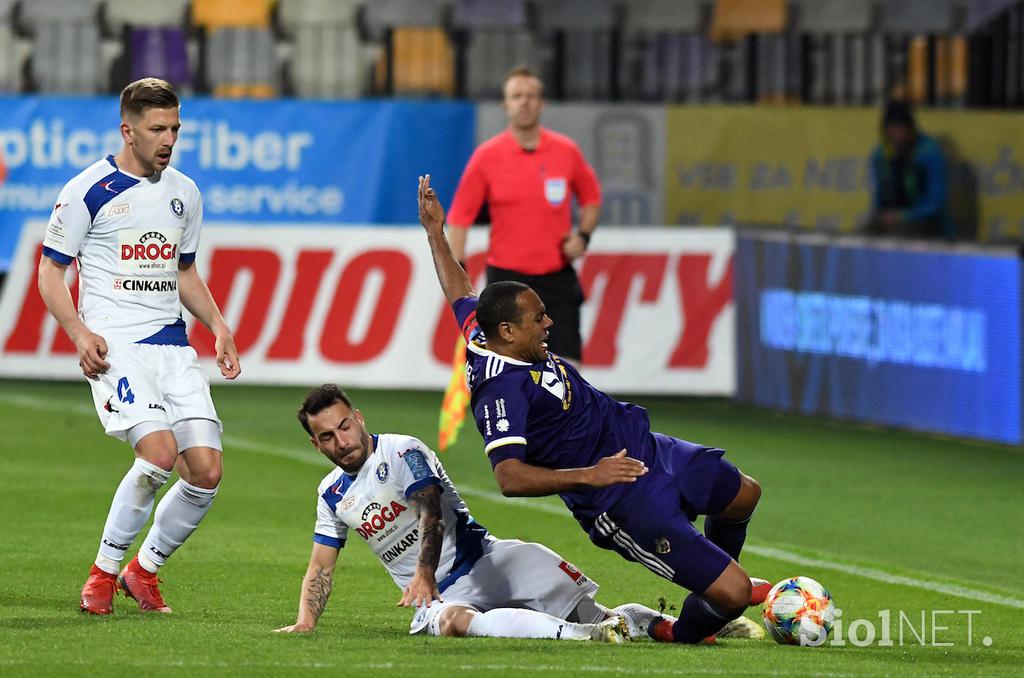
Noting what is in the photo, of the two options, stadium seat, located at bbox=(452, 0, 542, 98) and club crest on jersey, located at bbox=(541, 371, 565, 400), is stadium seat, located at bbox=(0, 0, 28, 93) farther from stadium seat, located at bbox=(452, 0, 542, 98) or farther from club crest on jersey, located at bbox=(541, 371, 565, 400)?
club crest on jersey, located at bbox=(541, 371, 565, 400)

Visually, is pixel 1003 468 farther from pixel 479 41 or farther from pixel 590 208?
pixel 479 41

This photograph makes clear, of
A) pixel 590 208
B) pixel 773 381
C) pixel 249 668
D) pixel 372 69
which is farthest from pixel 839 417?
pixel 249 668

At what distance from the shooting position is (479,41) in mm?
18766

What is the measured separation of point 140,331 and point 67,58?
11.8 m

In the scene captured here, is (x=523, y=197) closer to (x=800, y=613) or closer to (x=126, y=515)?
(x=126, y=515)

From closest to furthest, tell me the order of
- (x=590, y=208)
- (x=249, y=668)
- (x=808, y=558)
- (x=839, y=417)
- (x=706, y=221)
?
(x=249, y=668), (x=808, y=558), (x=590, y=208), (x=839, y=417), (x=706, y=221)

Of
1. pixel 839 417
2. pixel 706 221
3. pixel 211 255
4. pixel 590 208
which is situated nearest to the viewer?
pixel 590 208

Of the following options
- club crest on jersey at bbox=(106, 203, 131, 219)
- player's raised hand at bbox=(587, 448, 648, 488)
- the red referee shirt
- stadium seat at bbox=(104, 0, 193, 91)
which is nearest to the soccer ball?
player's raised hand at bbox=(587, 448, 648, 488)

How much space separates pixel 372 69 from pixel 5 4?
352 centimetres

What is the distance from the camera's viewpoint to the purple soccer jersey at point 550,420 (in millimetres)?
6754

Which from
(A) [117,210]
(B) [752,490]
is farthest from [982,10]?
(A) [117,210]

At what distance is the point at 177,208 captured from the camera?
24.9 feet

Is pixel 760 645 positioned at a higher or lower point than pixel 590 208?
lower

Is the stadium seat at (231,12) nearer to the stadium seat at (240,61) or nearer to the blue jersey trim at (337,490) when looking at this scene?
the stadium seat at (240,61)
